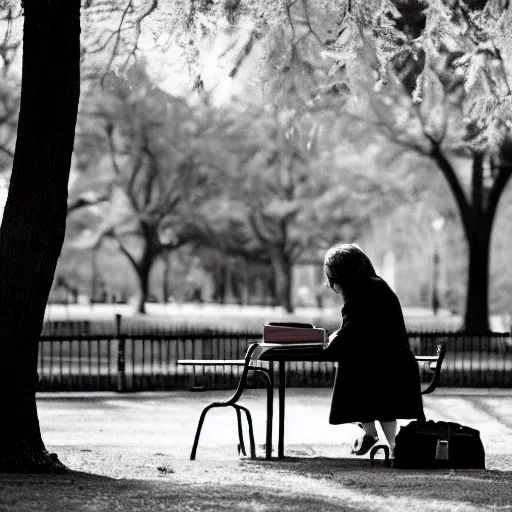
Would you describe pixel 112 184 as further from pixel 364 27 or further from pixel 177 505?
pixel 177 505

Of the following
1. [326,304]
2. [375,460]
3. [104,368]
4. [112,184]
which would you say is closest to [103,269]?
[326,304]

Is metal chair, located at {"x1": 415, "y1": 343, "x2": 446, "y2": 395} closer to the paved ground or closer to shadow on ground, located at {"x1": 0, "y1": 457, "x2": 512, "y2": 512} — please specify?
the paved ground

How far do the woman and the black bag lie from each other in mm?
483

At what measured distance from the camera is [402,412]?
8.59 m

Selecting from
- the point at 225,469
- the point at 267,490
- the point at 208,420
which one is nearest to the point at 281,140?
the point at 208,420

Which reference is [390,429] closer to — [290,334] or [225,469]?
[290,334]

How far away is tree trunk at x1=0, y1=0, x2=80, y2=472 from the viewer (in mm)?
8062

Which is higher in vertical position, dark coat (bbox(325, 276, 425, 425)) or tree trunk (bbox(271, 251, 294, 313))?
tree trunk (bbox(271, 251, 294, 313))

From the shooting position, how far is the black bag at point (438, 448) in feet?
26.3

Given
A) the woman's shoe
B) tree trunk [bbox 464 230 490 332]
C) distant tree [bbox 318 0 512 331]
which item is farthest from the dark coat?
tree trunk [bbox 464 230 490 332]

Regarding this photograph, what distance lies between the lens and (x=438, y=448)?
8.00 meters

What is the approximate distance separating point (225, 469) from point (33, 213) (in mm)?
2352

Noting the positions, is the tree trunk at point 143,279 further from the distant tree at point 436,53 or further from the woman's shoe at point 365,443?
the woman's shoe at point 365,443

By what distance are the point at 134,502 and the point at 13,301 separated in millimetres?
2327
